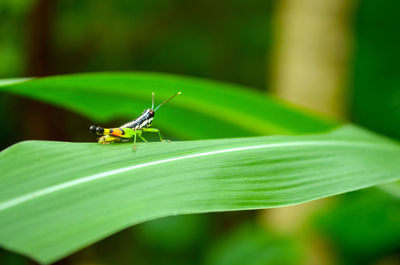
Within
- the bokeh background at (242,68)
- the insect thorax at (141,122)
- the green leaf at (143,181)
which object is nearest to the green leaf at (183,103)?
the insect thorax at (141,122)

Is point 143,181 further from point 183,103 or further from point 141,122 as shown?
point 183,103

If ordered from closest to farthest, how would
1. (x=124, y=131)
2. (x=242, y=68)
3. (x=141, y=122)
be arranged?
1. (x=124, y=131)
2. (x=141, y=122)
3. (x=242, y=68)

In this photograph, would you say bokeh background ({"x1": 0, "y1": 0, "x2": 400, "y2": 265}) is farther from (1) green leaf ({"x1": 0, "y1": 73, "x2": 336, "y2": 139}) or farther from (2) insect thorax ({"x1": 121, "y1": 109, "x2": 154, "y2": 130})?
(2) insect thorax ({"x1": 121, "y1": 109, "x2": 154, "y2": 130})

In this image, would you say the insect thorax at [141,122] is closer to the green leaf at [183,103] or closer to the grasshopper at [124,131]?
the grasshopper at [124,131]

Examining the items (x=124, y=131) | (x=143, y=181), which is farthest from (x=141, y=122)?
(x=143, y=181)

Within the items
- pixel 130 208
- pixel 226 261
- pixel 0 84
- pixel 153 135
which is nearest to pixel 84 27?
pixel 153 135

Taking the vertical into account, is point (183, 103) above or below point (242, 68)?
above
